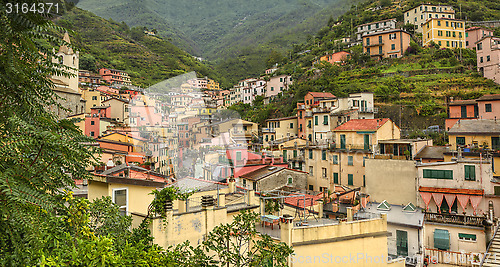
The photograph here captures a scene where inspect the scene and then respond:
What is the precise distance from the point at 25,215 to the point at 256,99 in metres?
66.4

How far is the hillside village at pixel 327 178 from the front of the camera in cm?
955

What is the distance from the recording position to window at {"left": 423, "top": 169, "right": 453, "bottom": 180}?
19.2 meters

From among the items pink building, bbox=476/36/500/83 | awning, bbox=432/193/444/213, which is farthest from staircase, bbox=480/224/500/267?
pink building, bbox=476/36/500/83

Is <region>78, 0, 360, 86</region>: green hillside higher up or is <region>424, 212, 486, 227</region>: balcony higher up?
<region>78, 0, 360, 86</region>: green hillside

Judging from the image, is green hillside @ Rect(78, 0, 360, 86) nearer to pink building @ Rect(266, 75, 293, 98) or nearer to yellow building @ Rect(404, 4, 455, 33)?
pink building @ Rect(266, 75, 293, 98)

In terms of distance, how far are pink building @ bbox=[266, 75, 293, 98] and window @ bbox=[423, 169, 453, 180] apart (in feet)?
152

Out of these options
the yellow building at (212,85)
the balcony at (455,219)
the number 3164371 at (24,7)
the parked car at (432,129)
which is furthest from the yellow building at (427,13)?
the number 3164371 at (24,7)

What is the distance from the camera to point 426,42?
2454 inches

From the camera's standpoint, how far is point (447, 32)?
201ft

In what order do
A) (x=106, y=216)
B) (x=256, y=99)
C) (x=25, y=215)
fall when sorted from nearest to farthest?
(x=25, y=215) → (x=106, y=216) → (x=256, y=99)

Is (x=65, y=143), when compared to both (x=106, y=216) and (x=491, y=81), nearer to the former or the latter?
(x=106, y=216)

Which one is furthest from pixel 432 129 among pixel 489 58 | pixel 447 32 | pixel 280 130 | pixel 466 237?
pixel 447 32

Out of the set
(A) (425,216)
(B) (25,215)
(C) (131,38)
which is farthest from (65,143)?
(C) (131,38)

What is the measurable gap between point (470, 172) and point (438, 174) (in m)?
1.61
